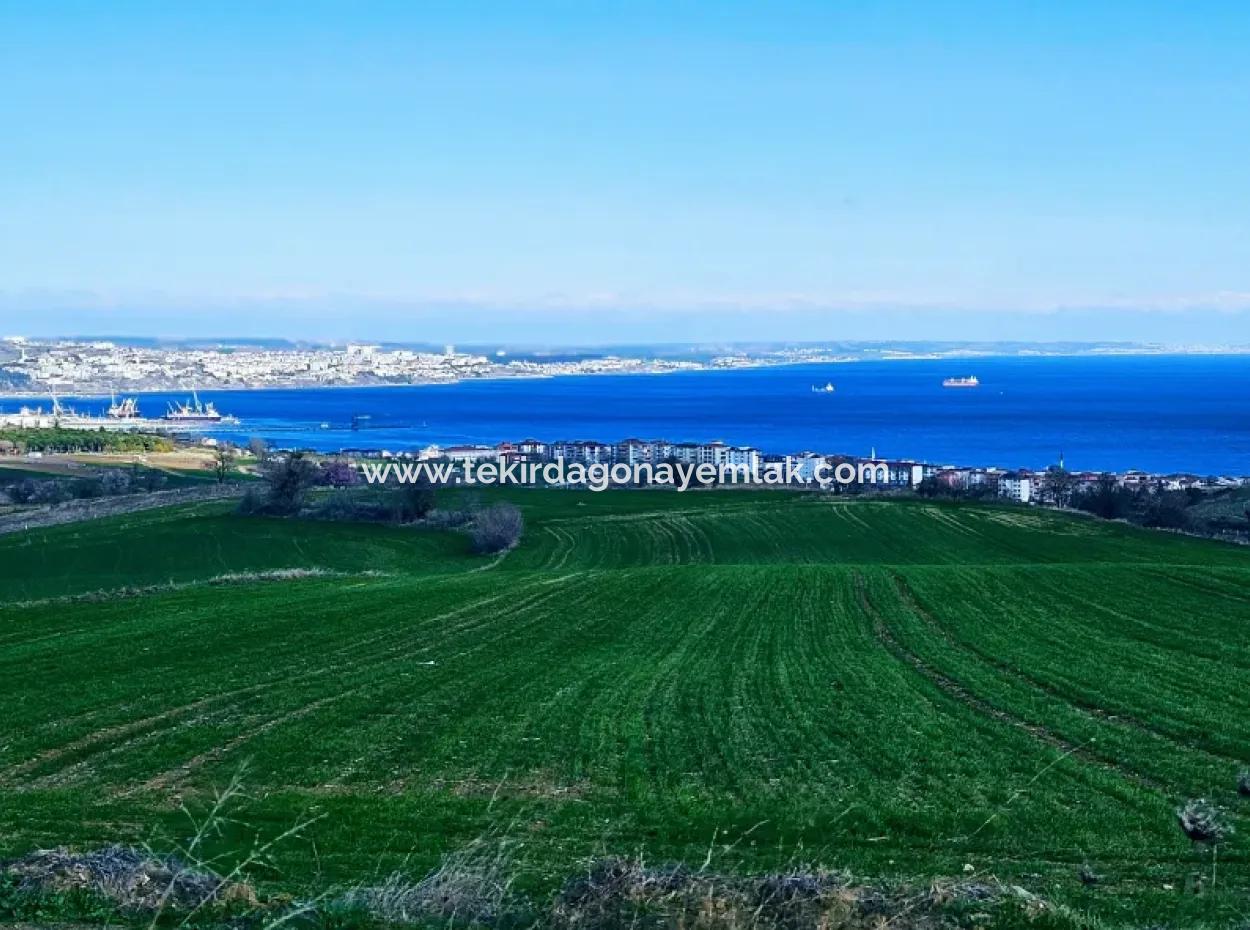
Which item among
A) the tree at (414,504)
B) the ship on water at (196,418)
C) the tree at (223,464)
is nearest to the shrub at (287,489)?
the tree at (414,504)

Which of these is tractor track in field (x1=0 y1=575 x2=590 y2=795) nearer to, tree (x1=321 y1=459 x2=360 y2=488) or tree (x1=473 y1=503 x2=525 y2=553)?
tree (x1=473 y1=503 x2=525 y2=553)

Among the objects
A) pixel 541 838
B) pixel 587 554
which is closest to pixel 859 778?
pixel 541 838

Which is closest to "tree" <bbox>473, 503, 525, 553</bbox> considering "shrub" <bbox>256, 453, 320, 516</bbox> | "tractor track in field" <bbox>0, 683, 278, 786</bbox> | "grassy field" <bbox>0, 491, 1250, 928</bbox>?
"shrub" <bbox>256, 453, 320, 516</bbox>

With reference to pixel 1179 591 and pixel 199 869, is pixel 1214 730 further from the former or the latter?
pixel 1179 591

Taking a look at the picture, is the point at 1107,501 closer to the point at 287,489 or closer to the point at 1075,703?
the point at 287,489

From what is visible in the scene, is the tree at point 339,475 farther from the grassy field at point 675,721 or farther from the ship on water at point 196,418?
the ship on water at point 196,418
